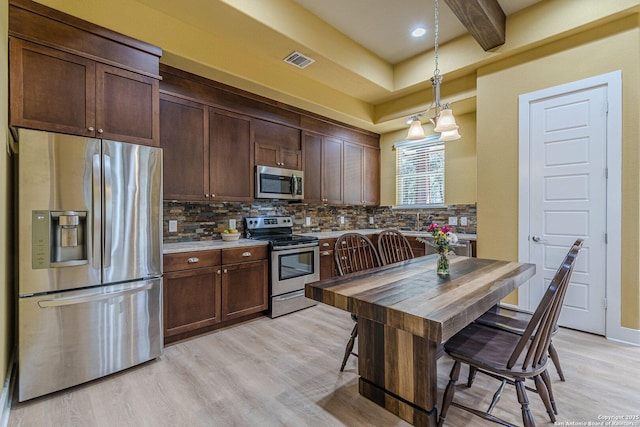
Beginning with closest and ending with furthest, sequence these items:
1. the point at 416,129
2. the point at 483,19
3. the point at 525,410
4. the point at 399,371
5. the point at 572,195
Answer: the point at 525,410 → the point at 399,371 → the point at 416,129 → the point at 483,19 → the point at 572,195

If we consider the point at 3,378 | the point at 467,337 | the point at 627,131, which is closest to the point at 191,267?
the point at 3,378

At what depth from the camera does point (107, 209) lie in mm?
2154

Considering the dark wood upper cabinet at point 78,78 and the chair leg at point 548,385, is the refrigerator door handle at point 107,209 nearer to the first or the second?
the dark wood upper cabinet at point 78,78

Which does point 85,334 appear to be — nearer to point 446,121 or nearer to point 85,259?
point 85,259

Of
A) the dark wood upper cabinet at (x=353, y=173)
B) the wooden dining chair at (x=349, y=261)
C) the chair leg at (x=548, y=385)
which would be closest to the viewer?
the chair leg at (x=548, y=385)

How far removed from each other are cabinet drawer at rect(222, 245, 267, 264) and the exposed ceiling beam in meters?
2.93

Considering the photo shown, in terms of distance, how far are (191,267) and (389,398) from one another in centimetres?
200

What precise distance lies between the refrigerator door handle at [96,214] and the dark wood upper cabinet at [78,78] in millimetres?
275

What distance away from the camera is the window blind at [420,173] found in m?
4.68

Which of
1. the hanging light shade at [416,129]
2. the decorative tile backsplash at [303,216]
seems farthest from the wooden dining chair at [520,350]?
the decorative tile backsplash at [303,216]

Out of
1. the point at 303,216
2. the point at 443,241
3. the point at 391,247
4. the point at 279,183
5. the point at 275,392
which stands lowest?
the point at 275,392

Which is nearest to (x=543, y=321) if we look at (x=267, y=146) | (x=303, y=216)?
(x=267, y=146)

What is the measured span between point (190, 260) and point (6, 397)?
4.50 ft

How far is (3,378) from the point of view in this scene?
178cm
